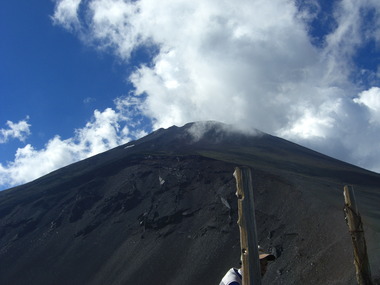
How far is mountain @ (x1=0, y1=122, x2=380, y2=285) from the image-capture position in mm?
39469

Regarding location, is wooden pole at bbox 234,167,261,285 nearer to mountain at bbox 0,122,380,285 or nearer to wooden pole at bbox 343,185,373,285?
wooden pole at bbox 343,185,373,285

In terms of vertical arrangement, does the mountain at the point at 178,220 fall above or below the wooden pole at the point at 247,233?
above

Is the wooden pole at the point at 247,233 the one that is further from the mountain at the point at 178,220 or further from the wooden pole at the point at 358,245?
the mountain at the point at 178,220

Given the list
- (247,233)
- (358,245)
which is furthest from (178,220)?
(247,233)

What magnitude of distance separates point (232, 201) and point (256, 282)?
51105 millimetres

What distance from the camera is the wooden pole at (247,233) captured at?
5160 millimetres

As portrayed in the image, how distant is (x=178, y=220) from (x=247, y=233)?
51.0 metres

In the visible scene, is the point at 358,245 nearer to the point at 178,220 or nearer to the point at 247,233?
the point at 247,233

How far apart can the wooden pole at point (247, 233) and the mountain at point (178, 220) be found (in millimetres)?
26340

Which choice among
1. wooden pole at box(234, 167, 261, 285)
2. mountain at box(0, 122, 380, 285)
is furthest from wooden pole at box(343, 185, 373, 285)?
mountain at box(0, 122, 380, 285)

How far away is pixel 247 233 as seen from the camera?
213 inches

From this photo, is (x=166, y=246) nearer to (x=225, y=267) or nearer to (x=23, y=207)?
(x=225, y=267)

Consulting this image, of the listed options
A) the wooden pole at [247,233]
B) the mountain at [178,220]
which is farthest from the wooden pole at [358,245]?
the mountain at [178,220]

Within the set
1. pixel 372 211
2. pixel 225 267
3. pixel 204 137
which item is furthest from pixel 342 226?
pixel 204 137
